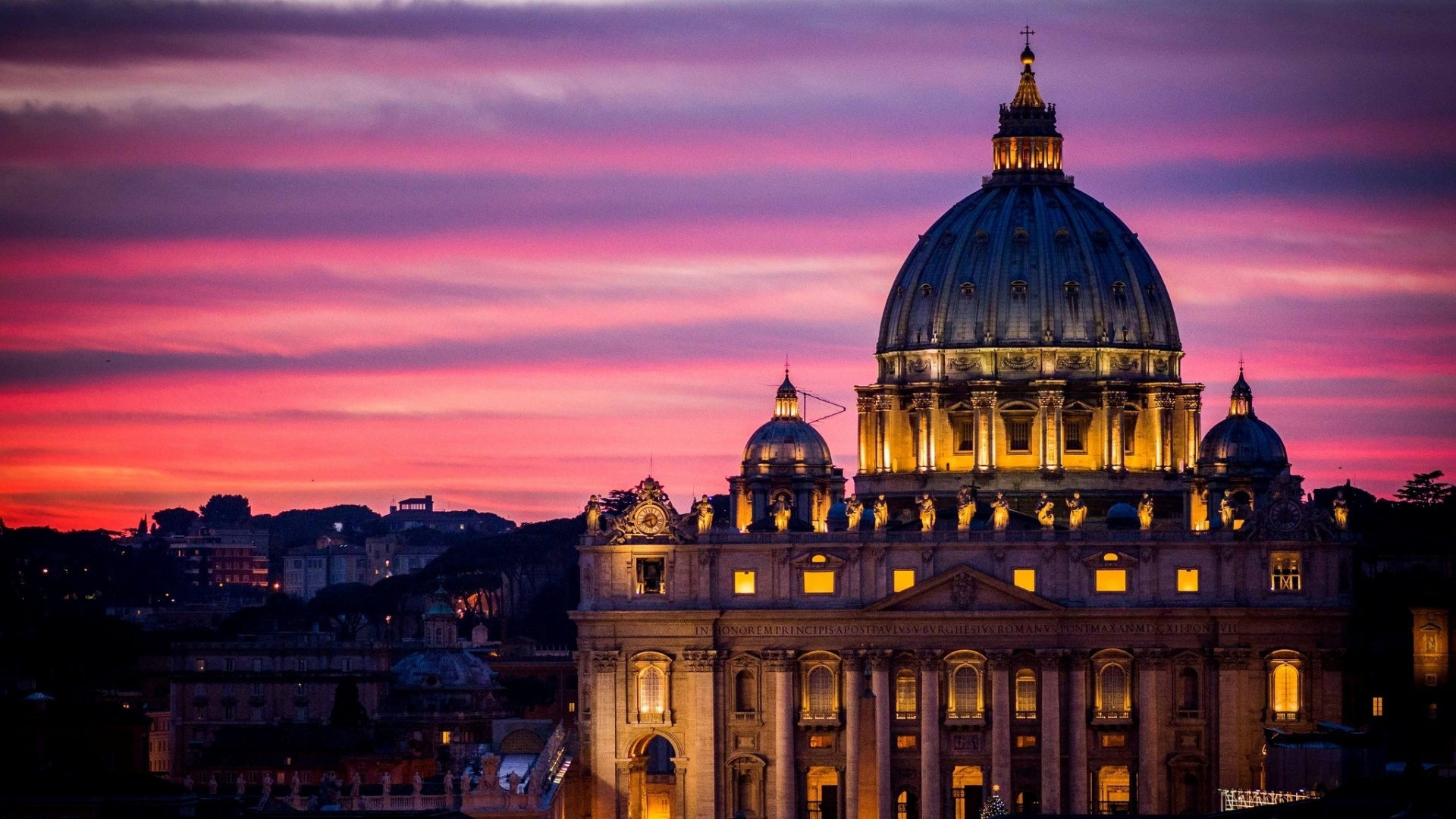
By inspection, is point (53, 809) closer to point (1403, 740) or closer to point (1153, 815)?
point (1153, 815)

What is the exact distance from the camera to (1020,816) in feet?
582

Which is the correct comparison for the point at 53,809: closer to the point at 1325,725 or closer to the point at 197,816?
the point at 197,816

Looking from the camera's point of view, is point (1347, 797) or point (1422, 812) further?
point (1347, 797)

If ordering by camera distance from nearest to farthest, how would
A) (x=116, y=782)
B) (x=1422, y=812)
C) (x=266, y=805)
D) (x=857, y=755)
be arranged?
(x=1422, y=812), (x=116, y=782), (x=266, y=805), (x=857, y=755)

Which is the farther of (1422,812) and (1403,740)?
(1403,740)

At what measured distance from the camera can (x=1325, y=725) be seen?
194 m

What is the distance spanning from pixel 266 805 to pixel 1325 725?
42.4m

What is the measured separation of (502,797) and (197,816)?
28080mm

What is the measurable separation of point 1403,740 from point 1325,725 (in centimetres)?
344

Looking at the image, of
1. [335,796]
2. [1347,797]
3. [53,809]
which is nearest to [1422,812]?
[1347,797]

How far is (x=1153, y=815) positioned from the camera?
18275 centimetres

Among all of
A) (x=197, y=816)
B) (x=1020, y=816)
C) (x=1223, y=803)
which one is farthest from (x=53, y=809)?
(x=1223, y=803)

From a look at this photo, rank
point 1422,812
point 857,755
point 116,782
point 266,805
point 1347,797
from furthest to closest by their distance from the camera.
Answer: point 857,755 → point 266,805 → point 116,782 → point 1347,797 → point 1422,812

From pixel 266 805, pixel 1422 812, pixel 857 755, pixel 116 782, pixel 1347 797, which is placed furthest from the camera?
pixel 857 755
